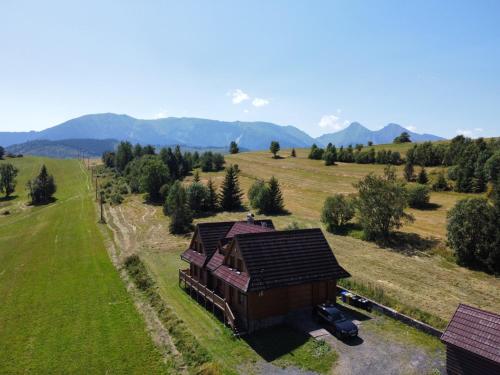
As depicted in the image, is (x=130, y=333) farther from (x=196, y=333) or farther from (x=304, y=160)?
(x=304, y=160)

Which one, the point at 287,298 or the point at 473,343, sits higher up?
the point at 473,343

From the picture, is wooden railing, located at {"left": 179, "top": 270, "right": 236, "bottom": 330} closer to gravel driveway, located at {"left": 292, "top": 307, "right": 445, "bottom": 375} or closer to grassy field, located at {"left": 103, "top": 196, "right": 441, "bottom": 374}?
grassy field, located at {"left": 103, "top": 196, "right": 441, "bottom": 374}

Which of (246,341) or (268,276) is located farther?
(268,276)

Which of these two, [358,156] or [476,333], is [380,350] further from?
[358,156]

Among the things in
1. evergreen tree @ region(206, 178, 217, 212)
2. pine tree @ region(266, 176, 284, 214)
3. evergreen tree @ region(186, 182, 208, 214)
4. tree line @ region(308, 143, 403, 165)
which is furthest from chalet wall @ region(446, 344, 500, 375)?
tree line @ region(308, 143, 403, 165)

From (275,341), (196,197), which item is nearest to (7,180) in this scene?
(196,197)
